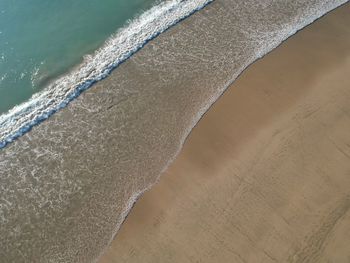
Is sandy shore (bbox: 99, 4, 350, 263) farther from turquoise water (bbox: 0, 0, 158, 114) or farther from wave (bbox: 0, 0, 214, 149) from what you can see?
turquoise water (bbox: 0, 0, 158, 114)

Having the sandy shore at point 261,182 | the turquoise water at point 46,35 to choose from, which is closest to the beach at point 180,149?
the sandy shore at point 261,182

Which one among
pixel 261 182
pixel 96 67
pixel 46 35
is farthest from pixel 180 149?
pixel 46 35

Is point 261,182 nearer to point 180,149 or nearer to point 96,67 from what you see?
point 180,149

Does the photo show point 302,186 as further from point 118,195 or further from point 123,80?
point 123,80

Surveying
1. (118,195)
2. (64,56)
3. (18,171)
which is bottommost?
(118,195)

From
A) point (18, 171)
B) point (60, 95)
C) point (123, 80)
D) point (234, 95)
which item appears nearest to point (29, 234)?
point (18, 171)

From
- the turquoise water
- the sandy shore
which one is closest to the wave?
the turquoise water
